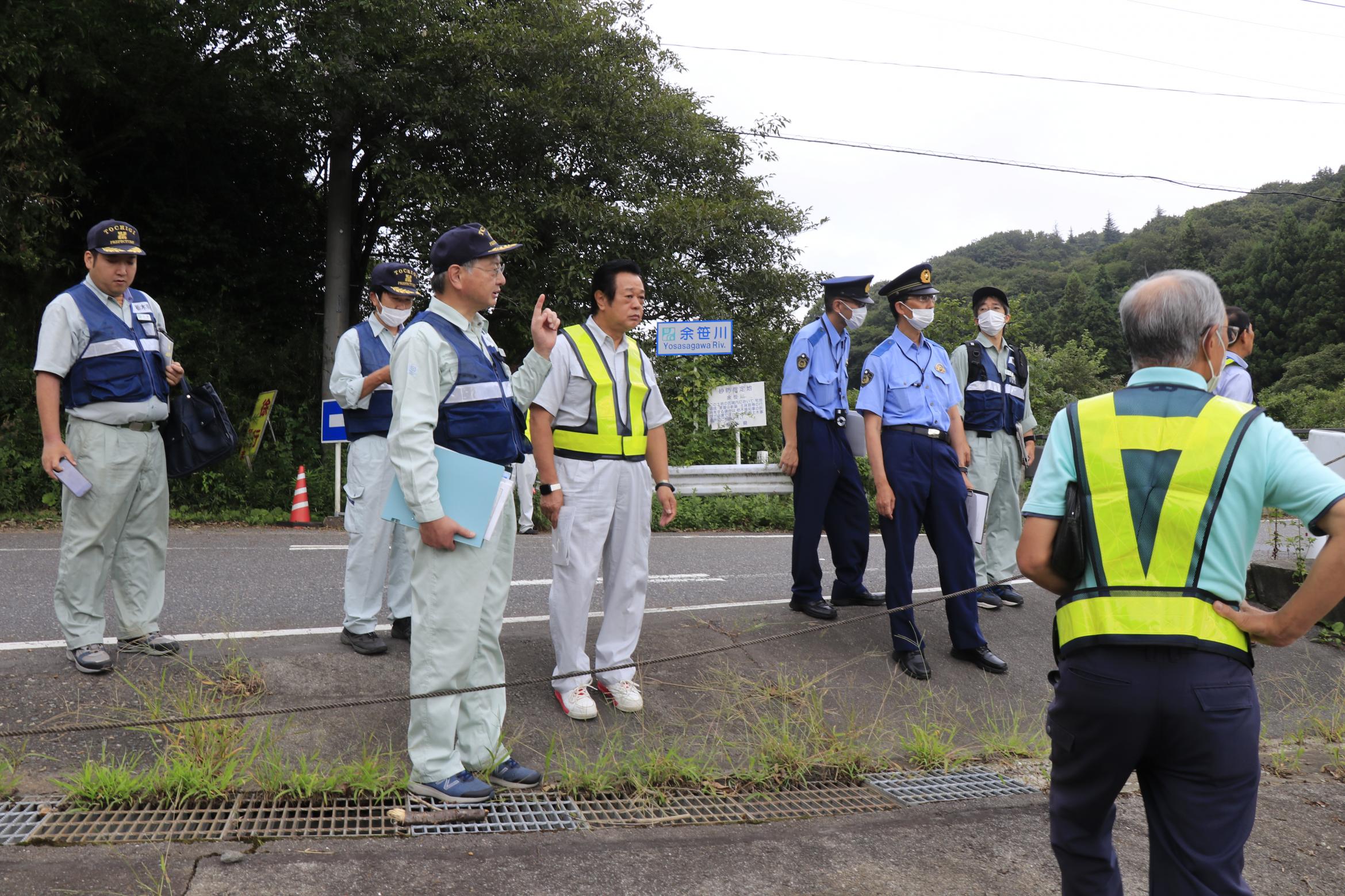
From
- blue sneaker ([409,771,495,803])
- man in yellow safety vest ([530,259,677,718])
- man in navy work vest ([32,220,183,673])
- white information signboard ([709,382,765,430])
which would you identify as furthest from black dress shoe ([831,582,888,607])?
white information signboard ([709,382,765,430])

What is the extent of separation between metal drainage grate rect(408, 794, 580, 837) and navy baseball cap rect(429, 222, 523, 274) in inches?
80.5

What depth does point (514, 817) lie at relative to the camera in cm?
374

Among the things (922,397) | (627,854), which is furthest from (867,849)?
(922,397)

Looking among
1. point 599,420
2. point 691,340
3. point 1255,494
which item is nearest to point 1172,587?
point 1255,494

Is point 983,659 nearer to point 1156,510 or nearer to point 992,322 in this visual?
point 992,322

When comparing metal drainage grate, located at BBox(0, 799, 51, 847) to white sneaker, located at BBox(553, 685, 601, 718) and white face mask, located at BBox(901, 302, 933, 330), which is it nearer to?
white sneaker, located at BBox(553, 685, 601, 718)

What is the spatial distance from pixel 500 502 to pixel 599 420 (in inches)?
35.6

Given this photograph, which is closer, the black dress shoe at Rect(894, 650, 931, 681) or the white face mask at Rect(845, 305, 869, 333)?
the black dress shoe at Rect(894, 650, 931, 681)

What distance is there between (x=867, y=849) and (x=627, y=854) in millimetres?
864

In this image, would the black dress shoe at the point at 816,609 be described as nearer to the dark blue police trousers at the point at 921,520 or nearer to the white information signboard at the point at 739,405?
the dark blue police trousers at the point at 921,520

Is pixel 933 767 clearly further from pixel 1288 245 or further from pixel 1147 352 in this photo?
pixel 1288 245

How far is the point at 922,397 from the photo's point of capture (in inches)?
225

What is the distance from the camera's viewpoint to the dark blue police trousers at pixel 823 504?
19.8 feet

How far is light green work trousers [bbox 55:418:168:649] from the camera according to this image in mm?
4523
